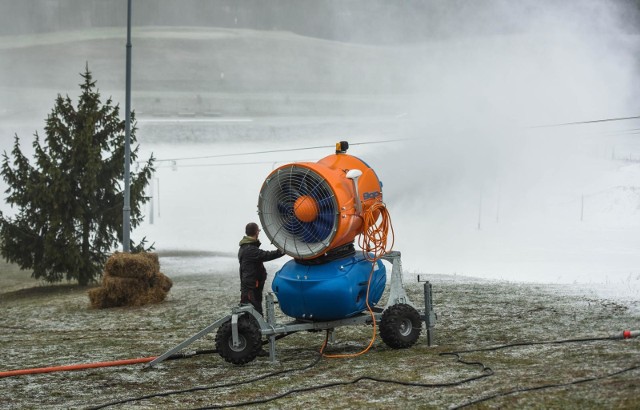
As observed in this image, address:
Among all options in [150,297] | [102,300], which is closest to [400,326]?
[150,297]

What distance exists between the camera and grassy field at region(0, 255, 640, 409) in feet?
27.0

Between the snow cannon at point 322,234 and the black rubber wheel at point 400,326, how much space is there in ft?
1.24

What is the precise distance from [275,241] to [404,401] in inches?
152

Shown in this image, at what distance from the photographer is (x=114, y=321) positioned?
16000 millimetres

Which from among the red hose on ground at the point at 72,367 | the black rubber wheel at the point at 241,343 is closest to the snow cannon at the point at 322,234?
the black rubber wheel at the point at 241,343

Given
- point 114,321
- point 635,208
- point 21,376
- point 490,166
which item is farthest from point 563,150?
point 21,376

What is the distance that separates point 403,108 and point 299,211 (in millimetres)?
53944

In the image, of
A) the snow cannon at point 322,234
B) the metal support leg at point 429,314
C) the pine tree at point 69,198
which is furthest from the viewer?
the pine tree at point 69,198

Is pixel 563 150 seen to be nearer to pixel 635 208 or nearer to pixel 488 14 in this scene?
pixel 635 208

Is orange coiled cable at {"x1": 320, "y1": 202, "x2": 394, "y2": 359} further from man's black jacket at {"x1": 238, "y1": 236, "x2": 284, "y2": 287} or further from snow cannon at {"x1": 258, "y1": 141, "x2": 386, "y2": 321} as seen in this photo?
man's black jacket at {"x1": 238, "y1": 236, "x2": 284, "y2": 287}

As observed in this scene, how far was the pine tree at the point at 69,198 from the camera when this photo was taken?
73.7ft

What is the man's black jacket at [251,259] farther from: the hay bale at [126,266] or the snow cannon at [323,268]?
the hay bale at [126,266]

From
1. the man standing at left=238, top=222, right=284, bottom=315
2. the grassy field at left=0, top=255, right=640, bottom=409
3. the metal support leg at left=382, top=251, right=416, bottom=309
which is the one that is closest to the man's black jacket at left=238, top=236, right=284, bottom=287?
the man standing at left=238, top=222, right=284, bottom=315

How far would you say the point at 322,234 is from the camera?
11.0 m
